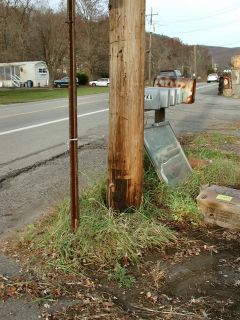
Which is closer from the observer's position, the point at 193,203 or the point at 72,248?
the point at 72,248

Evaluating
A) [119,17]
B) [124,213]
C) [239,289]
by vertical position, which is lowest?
[239,289]

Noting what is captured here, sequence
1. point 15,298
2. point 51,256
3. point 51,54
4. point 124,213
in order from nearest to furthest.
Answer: point 15,298 → point 51,256 → point 124,213 → point 51,54

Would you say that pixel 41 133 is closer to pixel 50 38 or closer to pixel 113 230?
pixel 113 230

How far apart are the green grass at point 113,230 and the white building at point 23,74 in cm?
5542

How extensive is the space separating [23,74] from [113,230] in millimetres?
58458

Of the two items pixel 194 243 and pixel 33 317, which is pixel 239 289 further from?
pixel 33 317

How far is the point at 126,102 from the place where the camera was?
388cm

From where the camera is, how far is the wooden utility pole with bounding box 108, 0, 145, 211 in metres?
3.77

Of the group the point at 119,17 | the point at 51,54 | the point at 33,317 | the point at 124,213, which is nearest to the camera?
the point at 33,317

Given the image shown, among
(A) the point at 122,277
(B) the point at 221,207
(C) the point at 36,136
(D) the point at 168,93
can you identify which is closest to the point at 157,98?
(D) the point at 168,93

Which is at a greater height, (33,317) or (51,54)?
(51,54)

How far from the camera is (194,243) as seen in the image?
3.88m

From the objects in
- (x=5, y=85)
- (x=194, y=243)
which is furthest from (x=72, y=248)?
(x=5, y=85)

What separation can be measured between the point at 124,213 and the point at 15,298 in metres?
1.37
